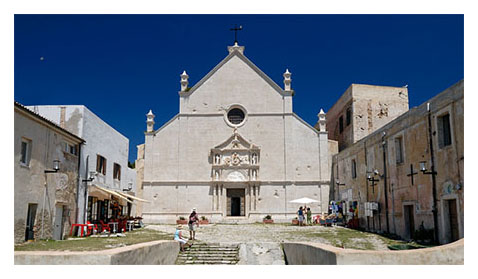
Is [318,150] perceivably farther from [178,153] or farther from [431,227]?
[431,227]

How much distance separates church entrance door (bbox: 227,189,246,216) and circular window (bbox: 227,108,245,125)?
501 centimetres

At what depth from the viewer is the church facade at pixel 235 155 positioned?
27781mm

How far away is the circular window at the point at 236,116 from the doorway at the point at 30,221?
17.0 m

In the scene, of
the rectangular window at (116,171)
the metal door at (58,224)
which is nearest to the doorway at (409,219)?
the metal door at (58,224)

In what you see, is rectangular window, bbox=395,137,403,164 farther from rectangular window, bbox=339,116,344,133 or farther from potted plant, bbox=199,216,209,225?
rectangular window, bbox=339,116,344,133

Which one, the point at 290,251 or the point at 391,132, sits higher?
the point at 391,132

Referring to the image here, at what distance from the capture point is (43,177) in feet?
47.8

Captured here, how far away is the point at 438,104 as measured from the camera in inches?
520

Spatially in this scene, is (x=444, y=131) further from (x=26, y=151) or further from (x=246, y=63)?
(x=246, y=63)

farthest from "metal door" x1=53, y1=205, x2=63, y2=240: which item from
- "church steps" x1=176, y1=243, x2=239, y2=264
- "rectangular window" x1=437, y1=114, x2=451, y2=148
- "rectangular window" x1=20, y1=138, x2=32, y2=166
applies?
"rectangular window" x1=437, y1=114, x2=451, y2=148

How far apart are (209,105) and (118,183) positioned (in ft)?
29.8

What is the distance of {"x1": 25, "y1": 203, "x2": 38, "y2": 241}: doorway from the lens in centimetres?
1377

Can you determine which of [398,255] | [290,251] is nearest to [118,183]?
[290,251]

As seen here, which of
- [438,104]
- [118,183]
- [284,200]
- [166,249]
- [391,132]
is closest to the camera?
[166,249]
